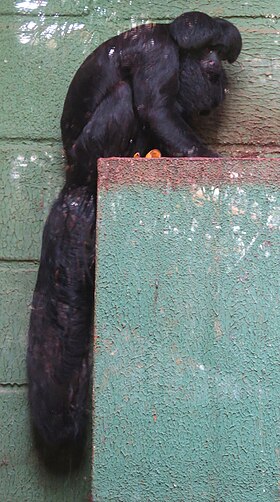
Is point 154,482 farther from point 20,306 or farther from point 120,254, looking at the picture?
point 20,306

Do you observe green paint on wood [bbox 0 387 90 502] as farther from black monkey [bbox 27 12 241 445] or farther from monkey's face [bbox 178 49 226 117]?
monkey's face [bbox 178 49 226 117]

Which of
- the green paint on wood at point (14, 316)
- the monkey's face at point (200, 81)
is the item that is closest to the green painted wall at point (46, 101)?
the green paint on wood at point (14, 316)

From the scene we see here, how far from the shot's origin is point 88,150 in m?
3.54

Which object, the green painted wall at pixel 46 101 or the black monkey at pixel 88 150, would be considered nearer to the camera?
the black monkey at pixel 88 150

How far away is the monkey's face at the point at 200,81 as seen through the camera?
366 centimetres

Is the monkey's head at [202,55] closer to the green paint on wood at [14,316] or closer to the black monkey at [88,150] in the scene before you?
the black monkey at [88,150]

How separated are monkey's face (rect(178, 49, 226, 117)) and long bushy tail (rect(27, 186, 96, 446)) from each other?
0.59 meters

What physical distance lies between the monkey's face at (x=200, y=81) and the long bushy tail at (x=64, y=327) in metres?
0.59

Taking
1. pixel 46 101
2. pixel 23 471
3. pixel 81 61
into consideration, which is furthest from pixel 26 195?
pixel 23 471

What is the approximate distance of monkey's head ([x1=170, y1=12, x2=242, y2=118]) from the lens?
3586 millimetres

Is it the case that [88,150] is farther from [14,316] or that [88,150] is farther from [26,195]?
[14,316]

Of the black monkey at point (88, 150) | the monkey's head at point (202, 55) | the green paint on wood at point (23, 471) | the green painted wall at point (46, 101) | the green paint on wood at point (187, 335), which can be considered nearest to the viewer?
the green paint on wood at point (187, 335)

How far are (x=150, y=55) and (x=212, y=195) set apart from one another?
0.80 metres

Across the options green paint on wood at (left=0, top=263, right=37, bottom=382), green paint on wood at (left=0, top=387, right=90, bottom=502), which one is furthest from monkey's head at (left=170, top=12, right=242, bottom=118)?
green paint on wood at (left=0, top=387, right=90, bottom=502)
